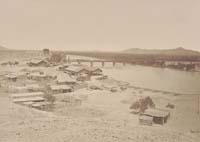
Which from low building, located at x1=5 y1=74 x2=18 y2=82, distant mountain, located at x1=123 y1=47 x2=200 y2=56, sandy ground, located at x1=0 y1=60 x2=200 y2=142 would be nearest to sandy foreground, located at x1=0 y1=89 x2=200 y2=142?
sandy ground, located at x1=0 y1=60 x2=200 y2=142

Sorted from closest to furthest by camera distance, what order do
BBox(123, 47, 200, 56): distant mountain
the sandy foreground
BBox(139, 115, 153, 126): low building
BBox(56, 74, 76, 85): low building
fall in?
the sandy foreground < BBox(139, 115, 153, 126): low building < BBox(123, 47, 200, 56): distant mountain < BBox(56, 74, 76, 85): low building

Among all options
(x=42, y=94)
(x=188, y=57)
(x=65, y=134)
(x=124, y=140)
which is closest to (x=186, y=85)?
(x=188, y=57)

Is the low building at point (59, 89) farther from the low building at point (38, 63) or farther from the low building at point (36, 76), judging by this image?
the low building at point (38, 63)

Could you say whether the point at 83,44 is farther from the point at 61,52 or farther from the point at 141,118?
the point at 141,118

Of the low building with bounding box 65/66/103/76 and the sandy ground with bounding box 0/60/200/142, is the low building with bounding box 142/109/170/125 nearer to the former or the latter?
the sandy ground with bounding box 0/60/200/142

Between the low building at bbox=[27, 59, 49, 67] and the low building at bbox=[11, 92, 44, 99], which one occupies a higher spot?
the low building at bbox=[27, 59, 49, 67]

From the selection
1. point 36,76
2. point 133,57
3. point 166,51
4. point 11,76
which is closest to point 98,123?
point 133,57

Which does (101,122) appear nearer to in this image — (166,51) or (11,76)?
(166,51)

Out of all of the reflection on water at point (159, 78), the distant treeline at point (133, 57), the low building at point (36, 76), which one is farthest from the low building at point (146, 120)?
the low building at point (36, 76)
